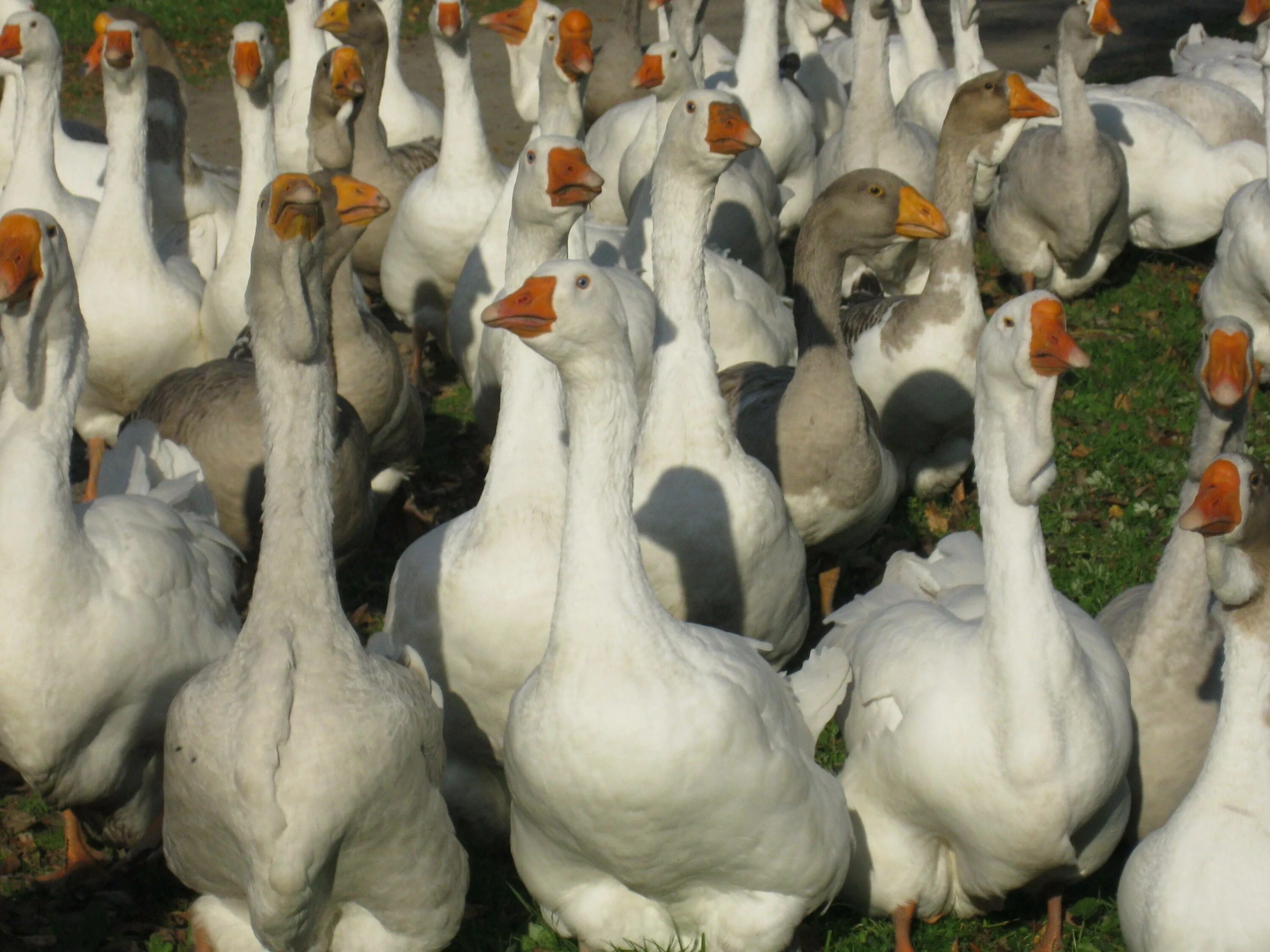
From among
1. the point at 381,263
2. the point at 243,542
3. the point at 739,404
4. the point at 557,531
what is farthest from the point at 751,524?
the point at 381,263

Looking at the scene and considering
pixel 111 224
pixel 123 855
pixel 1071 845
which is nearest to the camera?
pixel 1071 845

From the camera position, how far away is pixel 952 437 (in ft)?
27.0

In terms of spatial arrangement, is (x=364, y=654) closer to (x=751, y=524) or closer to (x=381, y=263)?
(x=751, y=524)

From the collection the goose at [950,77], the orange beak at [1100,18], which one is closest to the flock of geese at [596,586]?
the orange beak at [1100,18]

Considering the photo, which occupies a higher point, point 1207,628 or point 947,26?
point 1207,628

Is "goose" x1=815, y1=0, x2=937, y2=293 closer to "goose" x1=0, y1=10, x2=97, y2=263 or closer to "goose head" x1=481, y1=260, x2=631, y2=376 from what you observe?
"goose" x1=0, y1=10, x2=97, y2=263

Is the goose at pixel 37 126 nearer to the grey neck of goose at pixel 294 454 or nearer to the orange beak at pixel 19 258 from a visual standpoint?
the orange beak at pixel 19 258

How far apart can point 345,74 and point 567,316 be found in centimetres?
452

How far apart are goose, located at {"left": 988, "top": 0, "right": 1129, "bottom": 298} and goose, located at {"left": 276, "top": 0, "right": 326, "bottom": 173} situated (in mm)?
4850

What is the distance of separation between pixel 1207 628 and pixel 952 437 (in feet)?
9.12

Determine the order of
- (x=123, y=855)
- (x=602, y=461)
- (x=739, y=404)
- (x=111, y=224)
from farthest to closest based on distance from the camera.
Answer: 1. (x=111, y=224)
2. (x=739, y=404)
3. (x=123, y=855)
4. (x=602, y=461)

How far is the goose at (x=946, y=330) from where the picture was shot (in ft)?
25.9

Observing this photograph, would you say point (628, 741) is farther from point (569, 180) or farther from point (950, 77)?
point (950, 77)

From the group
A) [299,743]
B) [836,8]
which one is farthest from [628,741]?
[836,8]
